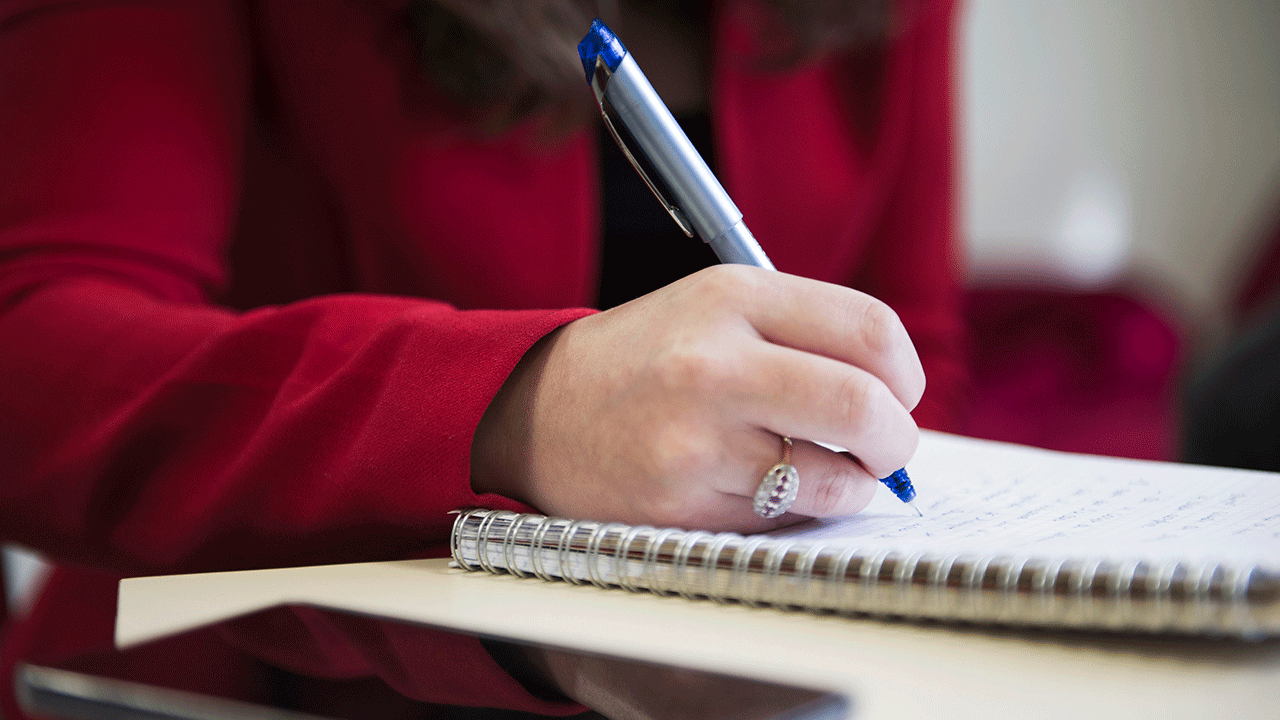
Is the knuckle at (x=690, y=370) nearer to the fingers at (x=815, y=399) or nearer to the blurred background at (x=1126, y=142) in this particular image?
the fingers at (x=815, y=399)

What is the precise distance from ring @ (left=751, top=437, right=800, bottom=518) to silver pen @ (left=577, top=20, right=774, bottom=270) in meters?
0.09

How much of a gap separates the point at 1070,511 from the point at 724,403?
0.14 meters

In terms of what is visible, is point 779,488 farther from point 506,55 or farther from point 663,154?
point 506,55

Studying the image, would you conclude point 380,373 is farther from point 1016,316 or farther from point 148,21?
point 1016,316

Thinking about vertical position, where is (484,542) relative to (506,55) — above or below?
below

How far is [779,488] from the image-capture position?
30 centimetres

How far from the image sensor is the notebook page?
0.25 metres

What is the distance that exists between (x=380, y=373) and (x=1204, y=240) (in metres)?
2.64

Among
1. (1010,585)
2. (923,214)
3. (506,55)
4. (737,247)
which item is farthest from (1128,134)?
(1010,585)

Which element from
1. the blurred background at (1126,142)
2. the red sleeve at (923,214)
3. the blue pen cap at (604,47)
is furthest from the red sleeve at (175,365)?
the blurred background at (1126,142)

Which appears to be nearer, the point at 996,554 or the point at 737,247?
the point at 996,554

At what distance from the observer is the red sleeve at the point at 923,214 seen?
0.90 metres

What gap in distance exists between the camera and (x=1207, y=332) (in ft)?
7.20

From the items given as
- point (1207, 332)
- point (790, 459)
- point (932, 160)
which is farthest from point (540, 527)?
point (1207, 332)
